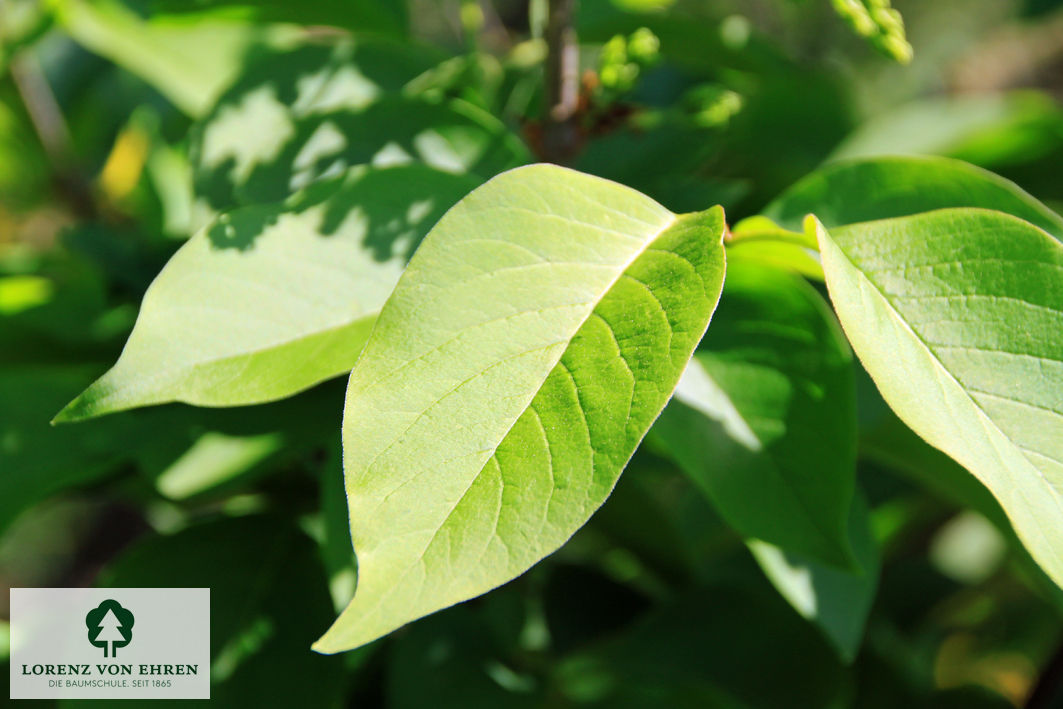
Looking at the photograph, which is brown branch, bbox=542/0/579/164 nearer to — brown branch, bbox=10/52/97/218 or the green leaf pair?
the green leaf pair

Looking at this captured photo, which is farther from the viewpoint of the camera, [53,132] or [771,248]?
[53,132]

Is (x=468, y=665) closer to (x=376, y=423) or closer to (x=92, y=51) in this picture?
(x=376, y=423)

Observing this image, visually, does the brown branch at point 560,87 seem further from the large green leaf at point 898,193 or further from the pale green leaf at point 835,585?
the pale green leaf at point 835,585

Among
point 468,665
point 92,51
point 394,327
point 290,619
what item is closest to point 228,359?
point 394,327

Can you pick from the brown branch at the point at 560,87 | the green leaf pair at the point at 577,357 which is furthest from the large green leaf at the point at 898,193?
the brown branch at the point at 560,87

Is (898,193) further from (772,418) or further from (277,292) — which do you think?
(277,292)

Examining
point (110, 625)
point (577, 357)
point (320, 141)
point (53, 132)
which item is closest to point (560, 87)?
point (320, 141)

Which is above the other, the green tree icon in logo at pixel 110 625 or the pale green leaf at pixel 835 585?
the pale green leaf at pixel 835 585
